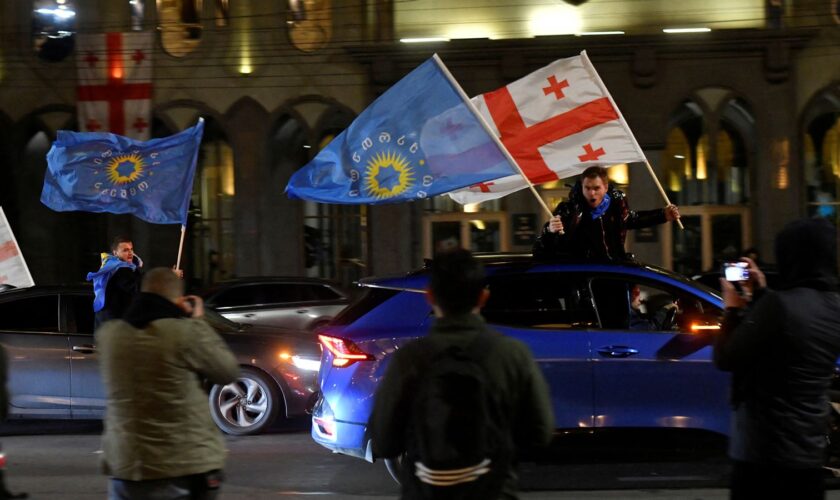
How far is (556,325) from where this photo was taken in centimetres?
794

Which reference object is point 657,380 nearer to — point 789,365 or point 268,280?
point 789,365

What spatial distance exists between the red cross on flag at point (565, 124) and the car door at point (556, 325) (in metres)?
1.74

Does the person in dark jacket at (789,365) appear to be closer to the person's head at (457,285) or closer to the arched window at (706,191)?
the person's head at (457,285)

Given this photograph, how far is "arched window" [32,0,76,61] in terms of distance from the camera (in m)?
24.0

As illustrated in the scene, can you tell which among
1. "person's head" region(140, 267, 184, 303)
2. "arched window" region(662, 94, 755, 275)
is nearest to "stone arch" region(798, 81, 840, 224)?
"arched window" region(662, 94, 755, 275)

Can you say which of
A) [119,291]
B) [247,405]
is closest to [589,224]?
[247,405]

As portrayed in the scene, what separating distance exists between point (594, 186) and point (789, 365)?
14.1 feet

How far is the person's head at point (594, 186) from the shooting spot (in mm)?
8477

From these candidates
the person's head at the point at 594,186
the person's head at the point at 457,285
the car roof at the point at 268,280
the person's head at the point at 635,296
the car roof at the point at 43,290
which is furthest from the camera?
the car roof at the point at 268,280

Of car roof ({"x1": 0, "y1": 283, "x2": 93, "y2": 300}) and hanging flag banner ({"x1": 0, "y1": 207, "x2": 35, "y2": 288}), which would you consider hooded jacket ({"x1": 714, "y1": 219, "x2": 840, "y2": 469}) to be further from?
hanging flag banner ({"x1": 0, "y1": 207, "x2": 35, "y2": 288})

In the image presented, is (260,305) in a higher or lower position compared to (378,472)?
higher

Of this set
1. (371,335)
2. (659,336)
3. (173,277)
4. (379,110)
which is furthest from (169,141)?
(173,277)

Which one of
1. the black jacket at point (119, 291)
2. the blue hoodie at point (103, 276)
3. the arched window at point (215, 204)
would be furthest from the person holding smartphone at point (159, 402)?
the arched window at point (215, 204)

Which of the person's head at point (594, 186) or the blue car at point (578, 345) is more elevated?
the person's head at point (594, 186)
